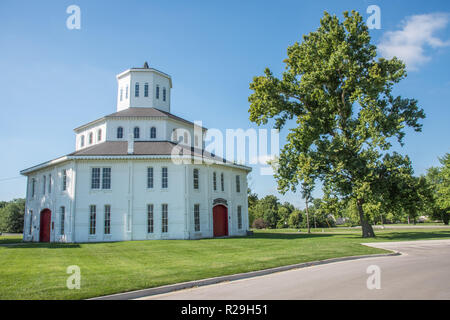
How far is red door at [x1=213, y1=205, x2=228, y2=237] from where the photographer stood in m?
30.7

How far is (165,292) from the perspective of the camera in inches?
345

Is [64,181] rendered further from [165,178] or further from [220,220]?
[220,220]

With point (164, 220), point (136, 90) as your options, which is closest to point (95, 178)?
point (164, 220)

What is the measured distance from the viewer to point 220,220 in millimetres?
31156

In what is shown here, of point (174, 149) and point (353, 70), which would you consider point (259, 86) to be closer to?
point (353, 70)

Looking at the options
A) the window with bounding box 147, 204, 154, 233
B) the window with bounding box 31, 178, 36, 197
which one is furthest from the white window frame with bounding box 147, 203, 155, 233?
the window with bounding box 31, 178, 36, 197

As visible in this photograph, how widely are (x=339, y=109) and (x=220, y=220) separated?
14.7m

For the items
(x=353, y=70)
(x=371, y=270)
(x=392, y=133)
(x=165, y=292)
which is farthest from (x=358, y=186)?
(x=165, y=292)

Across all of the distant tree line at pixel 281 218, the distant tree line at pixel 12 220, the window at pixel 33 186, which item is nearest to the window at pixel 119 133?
the window at pixel 33 186

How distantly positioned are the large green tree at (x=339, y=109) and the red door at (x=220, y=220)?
6487 mm

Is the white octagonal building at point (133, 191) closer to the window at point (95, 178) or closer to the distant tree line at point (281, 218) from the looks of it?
the window at point (95, 178)

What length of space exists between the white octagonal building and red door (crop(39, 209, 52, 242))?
0.30 feet

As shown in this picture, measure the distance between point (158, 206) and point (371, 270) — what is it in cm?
1956

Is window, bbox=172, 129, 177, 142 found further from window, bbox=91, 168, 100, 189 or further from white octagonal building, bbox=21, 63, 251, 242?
window, bbox=91, 168, 100, 189
